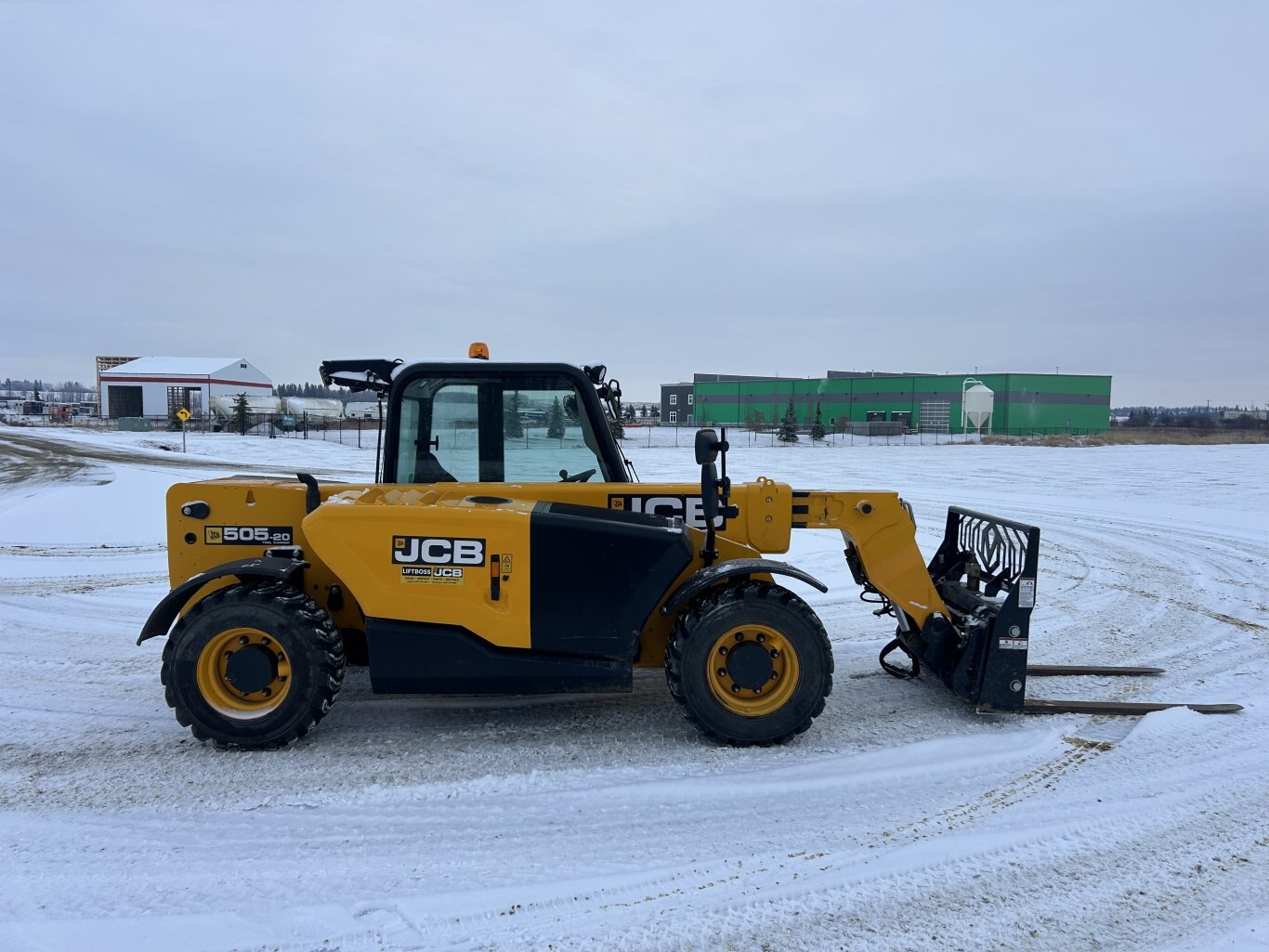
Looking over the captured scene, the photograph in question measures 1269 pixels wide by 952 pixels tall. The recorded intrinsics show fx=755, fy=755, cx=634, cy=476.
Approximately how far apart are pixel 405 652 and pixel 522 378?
1741mm

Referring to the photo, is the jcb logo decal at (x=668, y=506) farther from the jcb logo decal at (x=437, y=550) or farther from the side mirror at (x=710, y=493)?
the jcb logo decal at (x=437, y=550)

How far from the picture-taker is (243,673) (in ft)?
13.1

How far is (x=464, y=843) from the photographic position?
3.23 m

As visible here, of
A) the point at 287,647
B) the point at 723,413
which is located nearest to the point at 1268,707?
the point at 287,647

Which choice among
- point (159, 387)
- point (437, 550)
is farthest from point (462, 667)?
point (159, 387)

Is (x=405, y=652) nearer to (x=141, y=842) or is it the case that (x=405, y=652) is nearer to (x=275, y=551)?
(x=275, y=551)

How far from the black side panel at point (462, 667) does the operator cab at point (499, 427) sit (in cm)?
111

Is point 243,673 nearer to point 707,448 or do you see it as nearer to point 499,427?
point 499,427

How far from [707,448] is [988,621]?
204cm

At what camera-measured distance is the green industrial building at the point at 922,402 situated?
189 ft

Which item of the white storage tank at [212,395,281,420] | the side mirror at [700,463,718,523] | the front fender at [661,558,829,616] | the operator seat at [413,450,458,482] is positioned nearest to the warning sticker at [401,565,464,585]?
the operator seat at [413,450,458,482]

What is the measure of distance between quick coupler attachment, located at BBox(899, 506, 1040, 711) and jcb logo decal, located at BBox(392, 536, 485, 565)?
2757 mm

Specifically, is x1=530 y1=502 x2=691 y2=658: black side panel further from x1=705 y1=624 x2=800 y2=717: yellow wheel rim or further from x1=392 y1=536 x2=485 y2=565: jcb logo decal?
x1=705 y1=624 x2=800 y2=717: yellow wheel rim

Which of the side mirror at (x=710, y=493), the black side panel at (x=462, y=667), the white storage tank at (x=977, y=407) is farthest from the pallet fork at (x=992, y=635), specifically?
the white storage tank at (x=977, y=407)
